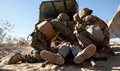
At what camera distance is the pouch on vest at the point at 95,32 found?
398 cm

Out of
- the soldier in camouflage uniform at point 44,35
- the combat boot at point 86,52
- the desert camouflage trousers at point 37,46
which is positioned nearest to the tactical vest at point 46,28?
the soldier in camouflage uniform at point 44,35

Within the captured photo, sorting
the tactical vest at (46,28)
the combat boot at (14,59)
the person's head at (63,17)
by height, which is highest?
the person's head at (63,17)

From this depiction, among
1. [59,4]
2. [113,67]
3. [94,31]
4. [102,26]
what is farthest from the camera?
[59,4]

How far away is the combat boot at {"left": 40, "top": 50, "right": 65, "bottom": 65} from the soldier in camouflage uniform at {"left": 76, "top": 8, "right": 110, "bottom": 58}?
3.10 feet

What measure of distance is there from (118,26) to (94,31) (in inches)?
118

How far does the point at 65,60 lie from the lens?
359 centimetres

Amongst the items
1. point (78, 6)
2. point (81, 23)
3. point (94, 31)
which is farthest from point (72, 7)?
point (94, 31)

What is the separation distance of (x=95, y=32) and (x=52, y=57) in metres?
1.17

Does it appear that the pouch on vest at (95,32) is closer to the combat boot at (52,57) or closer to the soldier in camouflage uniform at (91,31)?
the soldier in camouflage uniform at (91,31)

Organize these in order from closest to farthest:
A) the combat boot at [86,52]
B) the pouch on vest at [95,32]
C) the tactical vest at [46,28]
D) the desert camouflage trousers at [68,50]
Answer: the combat boot at [86,52] → the desert camouflage trousers at [68,50] → the pouch on vest at [95,32] → the tactical vest at [46,28]

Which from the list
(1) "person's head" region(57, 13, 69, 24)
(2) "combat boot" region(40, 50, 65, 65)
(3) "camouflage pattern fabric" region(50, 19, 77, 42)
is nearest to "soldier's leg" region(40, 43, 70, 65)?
(2) "combat boot" region(40, 50, 65, 65)

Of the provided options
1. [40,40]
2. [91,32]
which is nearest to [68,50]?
[91,32]

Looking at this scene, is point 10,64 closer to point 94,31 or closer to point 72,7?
point 94,31

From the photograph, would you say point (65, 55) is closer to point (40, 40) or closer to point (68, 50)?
point (68, 50)
